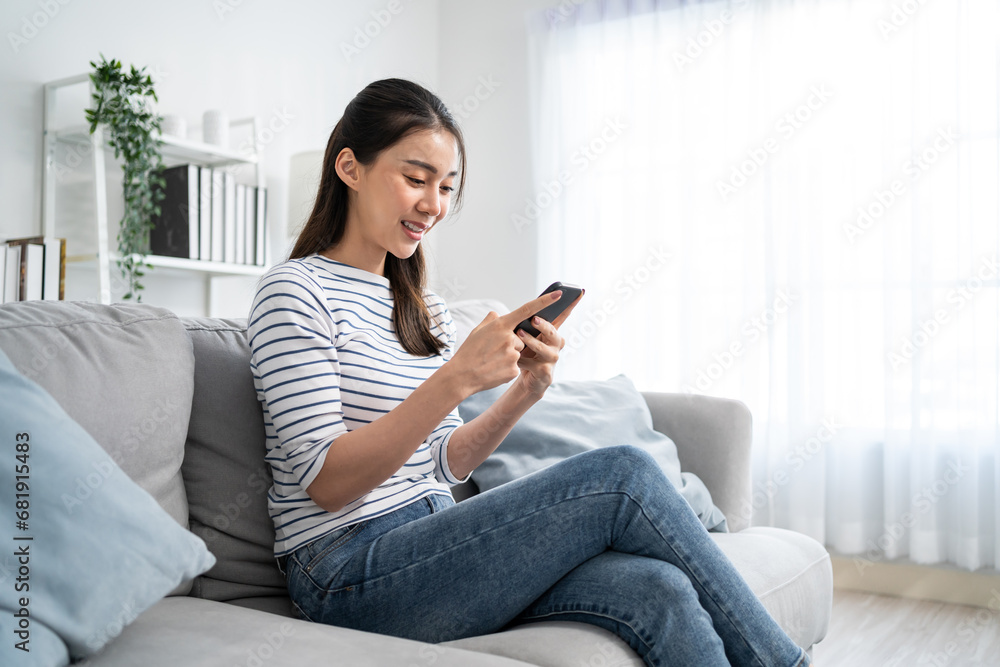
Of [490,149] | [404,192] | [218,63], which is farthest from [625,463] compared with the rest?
[490,149]

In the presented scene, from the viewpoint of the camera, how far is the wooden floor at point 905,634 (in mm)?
2078

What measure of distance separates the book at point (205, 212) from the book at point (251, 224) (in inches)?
6.1

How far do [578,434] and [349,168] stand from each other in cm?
75

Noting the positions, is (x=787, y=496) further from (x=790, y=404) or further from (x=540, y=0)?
(x=540, y=0)

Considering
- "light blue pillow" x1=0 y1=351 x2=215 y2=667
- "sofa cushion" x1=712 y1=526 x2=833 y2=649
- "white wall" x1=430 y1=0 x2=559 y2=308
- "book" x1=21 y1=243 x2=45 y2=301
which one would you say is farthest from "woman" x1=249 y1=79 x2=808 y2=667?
"white wall" x1=430 y1=0 x2=559 y2=308

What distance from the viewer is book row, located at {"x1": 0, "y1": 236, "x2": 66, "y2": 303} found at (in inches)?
77.6

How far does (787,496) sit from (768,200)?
108 cm

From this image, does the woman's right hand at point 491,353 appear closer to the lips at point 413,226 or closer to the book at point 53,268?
the lips at point 413,226

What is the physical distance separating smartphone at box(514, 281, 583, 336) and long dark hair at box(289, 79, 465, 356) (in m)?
0.23

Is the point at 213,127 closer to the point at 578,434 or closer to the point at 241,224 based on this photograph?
the point at 241,224

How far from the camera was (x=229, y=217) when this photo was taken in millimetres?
2502

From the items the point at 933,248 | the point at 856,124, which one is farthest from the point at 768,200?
the point at 933,248

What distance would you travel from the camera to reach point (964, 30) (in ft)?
8.63

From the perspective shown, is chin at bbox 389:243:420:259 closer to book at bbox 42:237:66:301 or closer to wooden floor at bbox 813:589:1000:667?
book at bbox 42:237:66:301
